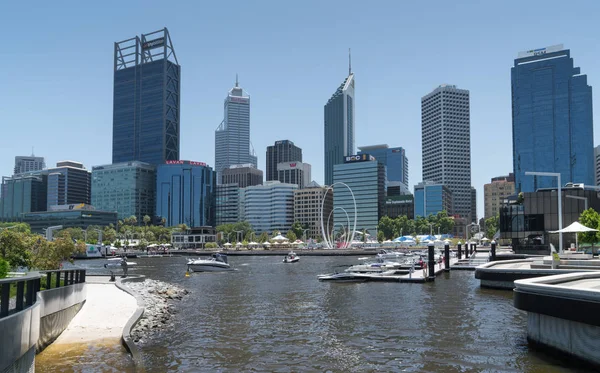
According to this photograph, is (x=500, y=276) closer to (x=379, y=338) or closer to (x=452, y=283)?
(x=452, y=283)

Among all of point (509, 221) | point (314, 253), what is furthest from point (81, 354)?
point (314, 253)

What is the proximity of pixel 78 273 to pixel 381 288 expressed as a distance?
3393 centimetres

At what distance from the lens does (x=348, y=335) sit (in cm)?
2998

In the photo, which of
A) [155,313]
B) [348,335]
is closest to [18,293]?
[348,335]

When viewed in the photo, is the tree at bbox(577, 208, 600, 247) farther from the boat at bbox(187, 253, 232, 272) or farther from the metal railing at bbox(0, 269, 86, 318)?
the metal railing at bbox(0, 269, 86, 318)

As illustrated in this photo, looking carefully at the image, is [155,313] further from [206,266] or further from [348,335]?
[206,266]

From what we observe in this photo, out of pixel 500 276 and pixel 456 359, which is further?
pixel 500 276

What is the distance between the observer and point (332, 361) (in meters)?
23.9

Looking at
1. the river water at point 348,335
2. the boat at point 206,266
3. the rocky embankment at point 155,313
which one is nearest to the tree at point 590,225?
the river water at point 348,335

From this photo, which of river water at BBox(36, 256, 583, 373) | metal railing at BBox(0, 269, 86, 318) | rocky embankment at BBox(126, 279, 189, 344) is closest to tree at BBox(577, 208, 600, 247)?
river water at BBox(36, 256, 583, 373)

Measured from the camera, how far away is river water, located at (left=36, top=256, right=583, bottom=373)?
75.6ft

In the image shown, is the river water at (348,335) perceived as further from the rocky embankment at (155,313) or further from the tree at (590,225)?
the tree at (590,225)

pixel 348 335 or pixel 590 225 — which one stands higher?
pixel 590 225

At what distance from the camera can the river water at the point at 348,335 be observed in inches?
907
